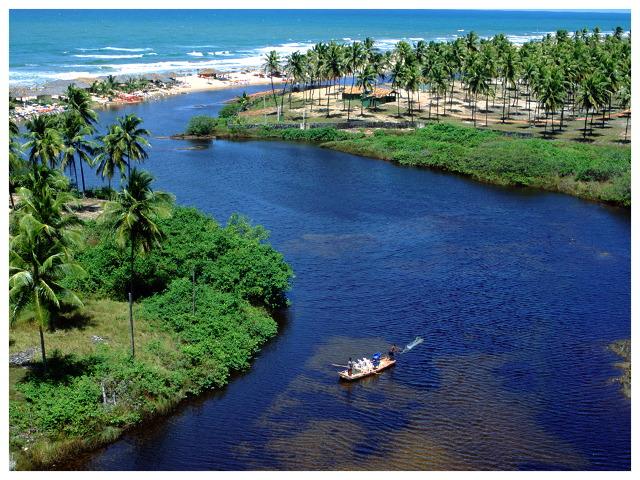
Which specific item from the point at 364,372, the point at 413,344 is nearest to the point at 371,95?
A: the point at 413,344

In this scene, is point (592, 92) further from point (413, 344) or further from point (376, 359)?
point (376, 359)

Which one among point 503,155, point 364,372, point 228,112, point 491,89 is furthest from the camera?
point 228,112

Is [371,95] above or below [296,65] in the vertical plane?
below

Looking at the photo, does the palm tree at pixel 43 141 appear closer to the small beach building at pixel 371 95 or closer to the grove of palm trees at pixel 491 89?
the grove of palm trees at pixel 491 89

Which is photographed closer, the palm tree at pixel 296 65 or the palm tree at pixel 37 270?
the palm tree at pixel 37 270

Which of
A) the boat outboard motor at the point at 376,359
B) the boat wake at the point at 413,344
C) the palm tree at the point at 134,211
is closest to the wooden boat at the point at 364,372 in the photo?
the boat outboard motor at the point at 376,359

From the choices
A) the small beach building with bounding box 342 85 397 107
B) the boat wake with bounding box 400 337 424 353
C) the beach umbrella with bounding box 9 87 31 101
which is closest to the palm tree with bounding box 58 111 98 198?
the boat wake with bounding box 400 337 424 353

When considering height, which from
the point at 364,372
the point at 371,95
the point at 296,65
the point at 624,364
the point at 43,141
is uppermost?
the point at 296,65
